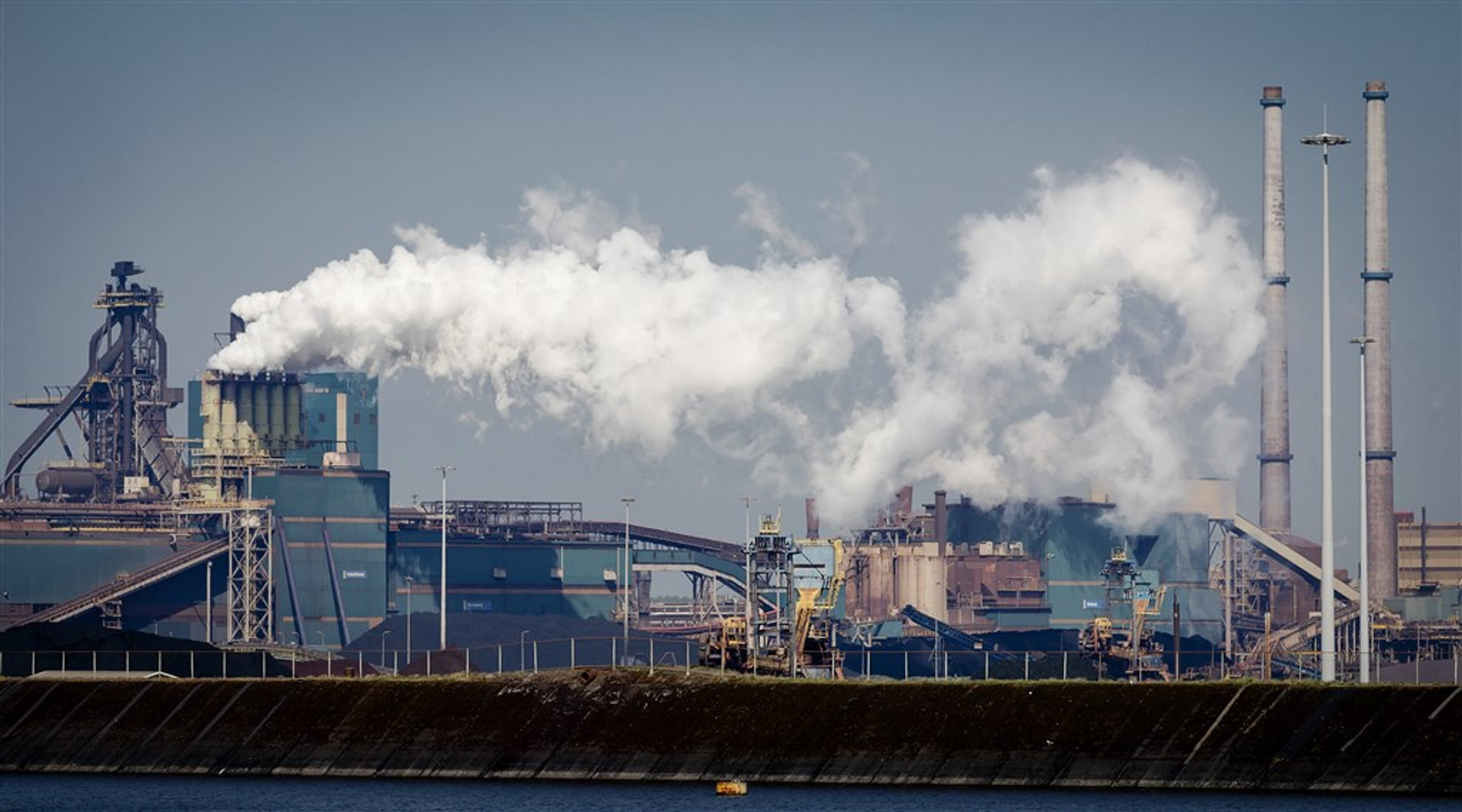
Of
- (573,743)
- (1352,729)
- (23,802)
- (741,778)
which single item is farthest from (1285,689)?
(23,802)

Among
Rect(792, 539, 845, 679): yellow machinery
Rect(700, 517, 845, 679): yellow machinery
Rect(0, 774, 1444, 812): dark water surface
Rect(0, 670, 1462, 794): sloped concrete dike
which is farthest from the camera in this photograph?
Rect(792, 539, 845, 679): yellow machinery

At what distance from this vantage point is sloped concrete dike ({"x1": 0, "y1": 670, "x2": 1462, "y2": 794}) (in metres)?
89.3

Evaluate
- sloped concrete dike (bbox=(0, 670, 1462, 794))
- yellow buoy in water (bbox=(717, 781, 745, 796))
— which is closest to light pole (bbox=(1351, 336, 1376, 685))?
sloped concrete dike (bbox=(0, 670, 1462, 794))

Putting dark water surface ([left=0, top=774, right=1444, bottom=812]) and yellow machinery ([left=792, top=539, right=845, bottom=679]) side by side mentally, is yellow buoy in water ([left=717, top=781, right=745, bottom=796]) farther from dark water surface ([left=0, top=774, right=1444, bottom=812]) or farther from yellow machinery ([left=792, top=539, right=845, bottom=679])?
yellow machinery ([left=792, top=539, right=845, bottom=679])

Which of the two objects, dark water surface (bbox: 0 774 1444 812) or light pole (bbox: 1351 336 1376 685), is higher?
light pole (bbox: 1351 336 1376 685)

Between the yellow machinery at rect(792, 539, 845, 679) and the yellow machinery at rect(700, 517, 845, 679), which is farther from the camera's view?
the yellow machinery at rect(792, 539, 845, 679)

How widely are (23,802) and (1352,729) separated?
4690cm

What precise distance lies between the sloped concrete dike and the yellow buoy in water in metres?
3.98

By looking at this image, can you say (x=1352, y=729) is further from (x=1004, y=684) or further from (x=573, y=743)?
(x=573, y=743)

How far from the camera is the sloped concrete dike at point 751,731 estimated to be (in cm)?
8931

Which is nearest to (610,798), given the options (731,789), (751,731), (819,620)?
(731,789)

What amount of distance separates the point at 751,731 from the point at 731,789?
630cm

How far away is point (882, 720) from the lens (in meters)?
95.1

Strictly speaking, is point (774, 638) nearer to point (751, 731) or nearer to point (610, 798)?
point (751, 731)
